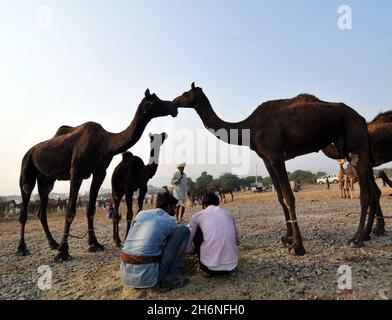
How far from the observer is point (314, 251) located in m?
6.04

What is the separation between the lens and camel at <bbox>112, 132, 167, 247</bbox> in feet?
26.5

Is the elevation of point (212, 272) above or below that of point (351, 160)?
below

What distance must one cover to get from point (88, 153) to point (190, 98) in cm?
263

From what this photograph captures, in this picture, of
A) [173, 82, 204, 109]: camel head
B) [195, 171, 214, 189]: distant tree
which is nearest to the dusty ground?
[173, 82, 204, 109]: camel head

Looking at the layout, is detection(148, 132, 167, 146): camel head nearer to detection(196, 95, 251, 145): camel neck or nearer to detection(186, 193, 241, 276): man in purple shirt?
detection(196, 95, 251, 145): camel neck

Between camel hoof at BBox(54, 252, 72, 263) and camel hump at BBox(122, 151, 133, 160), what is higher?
camel hump at BBox(122, 151, 133, 160)

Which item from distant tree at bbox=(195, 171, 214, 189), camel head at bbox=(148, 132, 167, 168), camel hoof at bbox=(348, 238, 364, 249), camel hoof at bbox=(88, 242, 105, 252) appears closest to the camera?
camel hoof at bbox=(348, 238, 364, 249)

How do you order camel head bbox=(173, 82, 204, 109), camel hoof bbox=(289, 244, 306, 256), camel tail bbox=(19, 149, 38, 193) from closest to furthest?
1. camel hoof bbox=(289, 244, 306, 256)
2. camel head bbox=(173, 82, 204, 109)
3. camel tail bbox=(19, 149, 38, 193)

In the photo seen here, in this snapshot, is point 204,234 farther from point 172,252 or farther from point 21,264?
point 21,264

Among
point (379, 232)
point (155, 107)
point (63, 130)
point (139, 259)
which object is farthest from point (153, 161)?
point (379, 232)

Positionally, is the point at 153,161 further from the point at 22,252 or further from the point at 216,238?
the point at 216,238

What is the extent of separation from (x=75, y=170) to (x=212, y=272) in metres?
4.22

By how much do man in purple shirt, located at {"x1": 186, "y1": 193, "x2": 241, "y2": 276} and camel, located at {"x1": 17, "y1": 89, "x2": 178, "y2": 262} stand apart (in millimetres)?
3310
